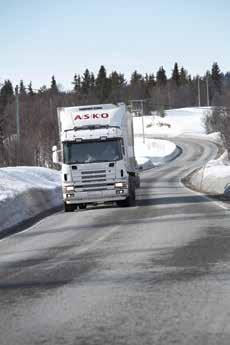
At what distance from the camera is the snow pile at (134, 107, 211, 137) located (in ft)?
503

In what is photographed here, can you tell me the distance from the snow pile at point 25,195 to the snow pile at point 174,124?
114 m

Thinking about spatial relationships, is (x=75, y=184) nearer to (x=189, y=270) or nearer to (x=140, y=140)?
(x=189, y=270)

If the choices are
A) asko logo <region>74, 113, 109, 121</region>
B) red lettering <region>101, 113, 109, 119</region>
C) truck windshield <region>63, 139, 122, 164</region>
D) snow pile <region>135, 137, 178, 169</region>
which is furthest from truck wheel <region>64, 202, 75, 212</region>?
snow pile <region>135, 137, 178, 169</region>

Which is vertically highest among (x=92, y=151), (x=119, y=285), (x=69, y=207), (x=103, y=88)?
(x=103, y=88)

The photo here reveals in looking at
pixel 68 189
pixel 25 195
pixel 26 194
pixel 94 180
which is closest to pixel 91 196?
pixel 94 180

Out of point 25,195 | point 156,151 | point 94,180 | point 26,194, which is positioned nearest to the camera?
point 94,180

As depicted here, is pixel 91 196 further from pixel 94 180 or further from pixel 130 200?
pixel 130 200

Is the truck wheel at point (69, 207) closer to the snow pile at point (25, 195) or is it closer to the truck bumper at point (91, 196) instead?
the truck bumper at point (91, 196)

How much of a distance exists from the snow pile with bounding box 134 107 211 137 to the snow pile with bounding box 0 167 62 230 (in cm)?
11382

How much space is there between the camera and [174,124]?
160 metres

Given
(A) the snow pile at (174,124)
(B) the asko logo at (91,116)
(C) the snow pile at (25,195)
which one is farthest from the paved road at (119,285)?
(A) the snow pile at (174,124)

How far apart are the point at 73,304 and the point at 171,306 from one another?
3.84 feet

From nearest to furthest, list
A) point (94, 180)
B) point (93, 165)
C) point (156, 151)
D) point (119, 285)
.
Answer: point (119, 285)
point (93, 165)
point (94, 180)
point (156, 151)

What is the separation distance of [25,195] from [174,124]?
134m
